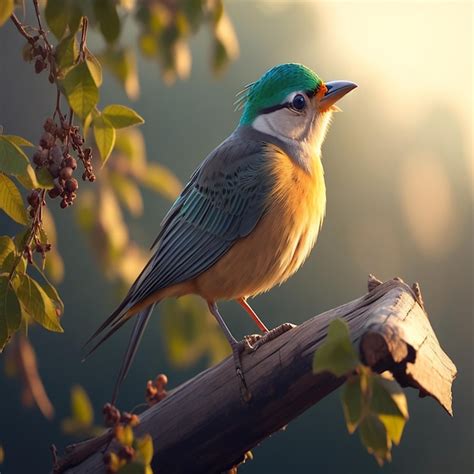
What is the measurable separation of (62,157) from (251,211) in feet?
5.22

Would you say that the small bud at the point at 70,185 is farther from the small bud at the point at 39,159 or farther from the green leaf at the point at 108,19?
the green leaf at the point at 108,19

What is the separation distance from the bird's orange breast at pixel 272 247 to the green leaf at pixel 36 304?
59.7 inches

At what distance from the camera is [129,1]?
7.48 ft

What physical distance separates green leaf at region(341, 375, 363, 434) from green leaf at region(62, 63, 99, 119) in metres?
0.79

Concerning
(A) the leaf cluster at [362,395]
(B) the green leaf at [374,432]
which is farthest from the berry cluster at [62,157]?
(B) the green leaf at [374,432]

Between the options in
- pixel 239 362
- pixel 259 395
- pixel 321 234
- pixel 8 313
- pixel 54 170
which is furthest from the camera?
pixel 321 234

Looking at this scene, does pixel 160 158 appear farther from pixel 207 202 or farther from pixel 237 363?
pixel 237 363

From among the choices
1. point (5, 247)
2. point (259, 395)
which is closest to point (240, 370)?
point (259, 395)

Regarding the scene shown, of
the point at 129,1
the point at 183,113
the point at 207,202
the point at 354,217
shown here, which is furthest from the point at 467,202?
the point at 129,1

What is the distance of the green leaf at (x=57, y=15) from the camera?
1833mm

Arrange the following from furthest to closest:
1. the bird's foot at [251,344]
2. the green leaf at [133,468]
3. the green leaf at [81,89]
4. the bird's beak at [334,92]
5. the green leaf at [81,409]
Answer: the bird's beak at [334,92], the bird's foot at [251,344], the green leaf at [81,409], the green leaf at [81,89], the green leaf at [133,468]

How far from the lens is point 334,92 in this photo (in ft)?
13.2

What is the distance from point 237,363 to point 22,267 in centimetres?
106

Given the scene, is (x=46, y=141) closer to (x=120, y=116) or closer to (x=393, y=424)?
(x=120, y=116)
